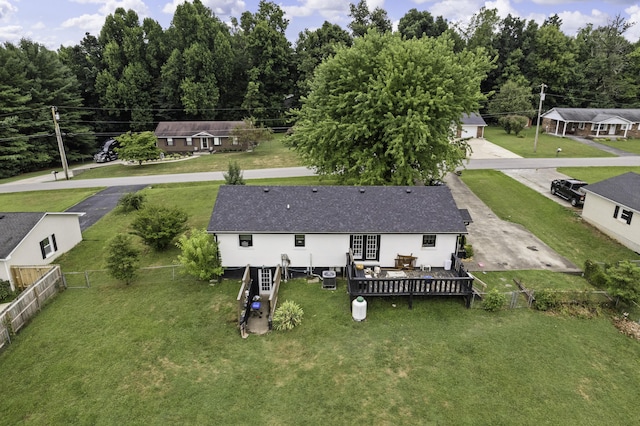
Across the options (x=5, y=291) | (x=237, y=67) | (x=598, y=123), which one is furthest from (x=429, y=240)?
(x=237, y=67)

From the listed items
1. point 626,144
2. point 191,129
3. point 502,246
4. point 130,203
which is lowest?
point 502,246

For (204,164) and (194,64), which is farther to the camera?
(194,64)

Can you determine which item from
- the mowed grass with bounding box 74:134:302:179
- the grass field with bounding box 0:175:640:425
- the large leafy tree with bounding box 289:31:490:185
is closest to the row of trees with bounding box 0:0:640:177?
the mowed grass with bounding box 74:134:302:179

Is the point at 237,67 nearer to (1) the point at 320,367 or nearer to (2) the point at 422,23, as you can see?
(2) the point at 422,23

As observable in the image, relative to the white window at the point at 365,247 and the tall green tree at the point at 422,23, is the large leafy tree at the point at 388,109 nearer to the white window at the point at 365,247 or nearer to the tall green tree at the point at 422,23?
the white window at the point at 365,247

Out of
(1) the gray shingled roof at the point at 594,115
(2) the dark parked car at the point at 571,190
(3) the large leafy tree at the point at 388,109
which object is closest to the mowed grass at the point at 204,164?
(3) the large leafy tree at the point at 388,109
